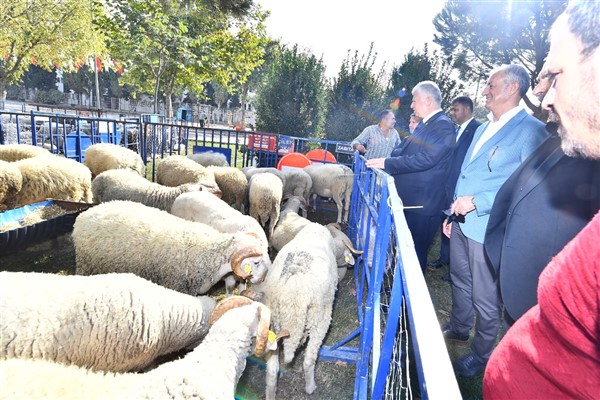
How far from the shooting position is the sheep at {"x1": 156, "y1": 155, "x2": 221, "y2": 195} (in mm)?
5914

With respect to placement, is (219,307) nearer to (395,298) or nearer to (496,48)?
(395,298)

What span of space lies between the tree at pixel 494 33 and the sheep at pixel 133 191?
11.6 metres

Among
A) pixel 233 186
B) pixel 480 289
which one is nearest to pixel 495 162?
pixel 480 289

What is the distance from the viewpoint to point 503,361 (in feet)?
2.51

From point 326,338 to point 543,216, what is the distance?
93.3 inches

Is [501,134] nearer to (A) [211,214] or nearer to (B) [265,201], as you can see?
(A) [211,214]

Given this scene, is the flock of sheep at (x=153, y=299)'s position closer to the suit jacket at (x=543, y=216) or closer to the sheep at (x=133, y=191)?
the sheep at (x=133, y=191)

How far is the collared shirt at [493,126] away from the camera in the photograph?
7.79 feet

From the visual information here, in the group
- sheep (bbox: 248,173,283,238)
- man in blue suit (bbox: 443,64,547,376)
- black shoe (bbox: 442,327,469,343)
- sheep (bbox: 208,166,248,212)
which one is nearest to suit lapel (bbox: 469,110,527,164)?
man in blue suit (bbox: 443,64,547,376)

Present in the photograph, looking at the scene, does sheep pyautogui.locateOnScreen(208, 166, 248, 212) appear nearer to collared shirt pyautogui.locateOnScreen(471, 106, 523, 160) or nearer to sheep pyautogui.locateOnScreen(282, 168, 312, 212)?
sheep pyautogui.locateOnScreen(282, 168, 312, 212)

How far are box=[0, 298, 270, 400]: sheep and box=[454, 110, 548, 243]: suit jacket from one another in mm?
1852

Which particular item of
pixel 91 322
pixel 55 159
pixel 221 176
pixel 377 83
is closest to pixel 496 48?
pixel 377 83

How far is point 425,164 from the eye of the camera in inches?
114

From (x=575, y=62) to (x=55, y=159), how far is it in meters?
6.04
